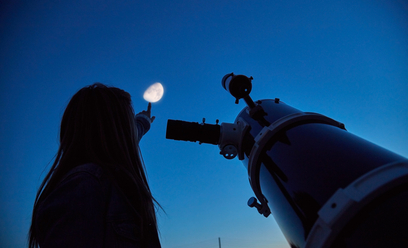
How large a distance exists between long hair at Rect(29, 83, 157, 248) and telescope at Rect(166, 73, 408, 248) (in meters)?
0.88

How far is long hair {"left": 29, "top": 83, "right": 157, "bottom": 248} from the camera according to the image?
1164 mm

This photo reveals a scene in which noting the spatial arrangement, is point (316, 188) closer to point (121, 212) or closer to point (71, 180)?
point (121, 212)

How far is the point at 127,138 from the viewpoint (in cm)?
152

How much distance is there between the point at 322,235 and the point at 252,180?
2.60 feet

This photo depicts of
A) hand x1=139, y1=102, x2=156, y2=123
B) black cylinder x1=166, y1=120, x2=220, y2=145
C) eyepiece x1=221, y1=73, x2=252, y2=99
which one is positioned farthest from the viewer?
hand x1=139, y1=102, x2=156, y2=123

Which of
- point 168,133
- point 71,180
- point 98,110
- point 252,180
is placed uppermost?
point 168,133

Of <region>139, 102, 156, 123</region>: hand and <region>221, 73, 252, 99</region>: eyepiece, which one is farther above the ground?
<region>139, 102, 156, 123</region>: hand

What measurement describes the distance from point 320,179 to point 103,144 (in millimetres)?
1293

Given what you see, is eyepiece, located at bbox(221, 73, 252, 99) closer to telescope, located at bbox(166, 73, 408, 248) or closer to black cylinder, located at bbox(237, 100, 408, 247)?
telescope, located at bbox(166, 73, 408, 248)

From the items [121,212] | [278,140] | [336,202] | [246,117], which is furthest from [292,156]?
[121,212]

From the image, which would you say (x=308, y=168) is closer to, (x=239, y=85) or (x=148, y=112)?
(x=239, y=85)

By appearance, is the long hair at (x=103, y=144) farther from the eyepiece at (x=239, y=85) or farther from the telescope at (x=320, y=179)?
the eyepiece at (x=239, y=85)

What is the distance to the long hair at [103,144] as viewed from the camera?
3.82ft

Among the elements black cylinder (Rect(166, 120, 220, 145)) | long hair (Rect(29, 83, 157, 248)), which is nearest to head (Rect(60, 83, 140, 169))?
long hair (Rect(29, 83, 157, 248))
